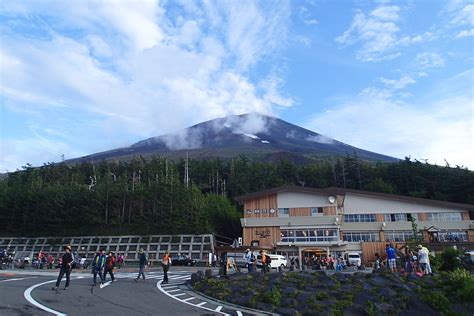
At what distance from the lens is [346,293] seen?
13078mm

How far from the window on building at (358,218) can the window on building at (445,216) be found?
6380mm

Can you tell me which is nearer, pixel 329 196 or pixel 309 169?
pixel 329 196

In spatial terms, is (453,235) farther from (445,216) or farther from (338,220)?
(338,220)

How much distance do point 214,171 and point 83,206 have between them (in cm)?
3126

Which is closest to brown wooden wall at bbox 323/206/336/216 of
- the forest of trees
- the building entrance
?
the building entrance

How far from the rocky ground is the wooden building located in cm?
2768

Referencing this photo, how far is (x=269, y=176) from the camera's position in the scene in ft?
228

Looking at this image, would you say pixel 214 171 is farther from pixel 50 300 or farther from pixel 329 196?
pixel 50 300

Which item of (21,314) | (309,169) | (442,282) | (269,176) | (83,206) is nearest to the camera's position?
(21,314)

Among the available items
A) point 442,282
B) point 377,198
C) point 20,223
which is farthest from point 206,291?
point 20,223

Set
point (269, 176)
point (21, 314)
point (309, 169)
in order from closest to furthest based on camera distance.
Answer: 1. point (21, 314)
2. point (269, 176)
3. point (309, 169)

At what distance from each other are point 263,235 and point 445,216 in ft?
67.7

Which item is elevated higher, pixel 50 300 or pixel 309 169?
pixel 309 169

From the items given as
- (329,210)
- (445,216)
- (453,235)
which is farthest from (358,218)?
(453,235)
